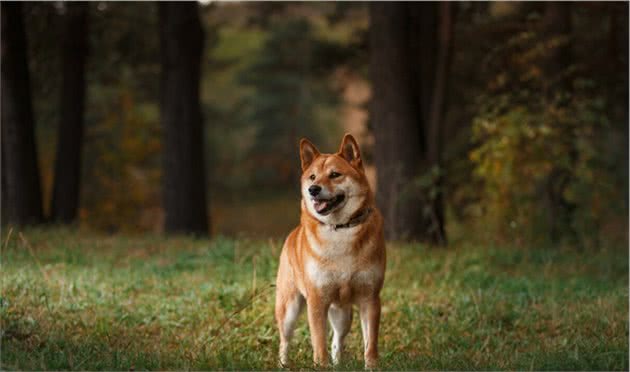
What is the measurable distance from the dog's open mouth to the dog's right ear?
520mm

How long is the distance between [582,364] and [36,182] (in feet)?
39.0

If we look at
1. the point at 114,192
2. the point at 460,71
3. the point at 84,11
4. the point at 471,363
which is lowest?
the point at 114,192

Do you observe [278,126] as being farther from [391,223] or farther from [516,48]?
[391,223]

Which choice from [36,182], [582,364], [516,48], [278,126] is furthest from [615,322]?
[278,126]

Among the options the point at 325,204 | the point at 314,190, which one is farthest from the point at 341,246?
the point at 314,190

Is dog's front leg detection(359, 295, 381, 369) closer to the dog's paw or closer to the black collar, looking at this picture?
the dog's paw

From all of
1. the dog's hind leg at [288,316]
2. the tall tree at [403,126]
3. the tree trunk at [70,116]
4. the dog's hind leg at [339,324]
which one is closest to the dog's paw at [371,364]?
the dog's hind leg at [339,324]

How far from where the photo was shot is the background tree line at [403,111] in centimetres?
1399

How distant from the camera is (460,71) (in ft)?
68.3

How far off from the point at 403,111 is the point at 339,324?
7.01 m

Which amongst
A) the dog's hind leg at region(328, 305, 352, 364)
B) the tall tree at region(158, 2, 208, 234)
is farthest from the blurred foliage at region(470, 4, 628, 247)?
the dog's hind leg at region(328, 305, 352, 364)

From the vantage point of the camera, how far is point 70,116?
718 inches

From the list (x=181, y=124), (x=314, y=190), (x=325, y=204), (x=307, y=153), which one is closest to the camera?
(x=314, y=190)

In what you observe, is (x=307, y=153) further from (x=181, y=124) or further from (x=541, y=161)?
(x=181, y=124)
